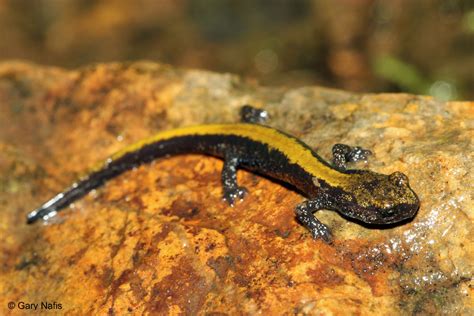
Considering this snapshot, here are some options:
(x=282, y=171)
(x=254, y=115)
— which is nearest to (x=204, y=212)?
(x=282, y=171)

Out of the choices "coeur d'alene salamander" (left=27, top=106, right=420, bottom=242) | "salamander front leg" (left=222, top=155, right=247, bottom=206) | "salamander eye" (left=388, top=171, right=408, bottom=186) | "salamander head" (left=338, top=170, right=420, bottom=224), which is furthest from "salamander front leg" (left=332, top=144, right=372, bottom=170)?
"salamander front leg" (left=222, top=155, right=247, bottom=206)

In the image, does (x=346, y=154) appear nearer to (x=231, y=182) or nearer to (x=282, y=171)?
(x=282, y=171)

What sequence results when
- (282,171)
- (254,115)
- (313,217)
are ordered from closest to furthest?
(313,217) < (282,171) < (254,115)

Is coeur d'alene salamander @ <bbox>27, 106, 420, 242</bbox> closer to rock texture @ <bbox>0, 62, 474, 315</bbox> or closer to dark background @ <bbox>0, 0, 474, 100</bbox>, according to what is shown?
rock texture @ <bbox>0, 62, 474, 315</bbox>

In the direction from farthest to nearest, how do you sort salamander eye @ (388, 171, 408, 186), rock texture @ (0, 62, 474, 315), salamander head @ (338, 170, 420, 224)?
1. salamander eye @ (388, 171, 408, 186)
2. salamander head @ (338, 170, 420, 224)
3. rock texture @ (0, 62, 474, 315)

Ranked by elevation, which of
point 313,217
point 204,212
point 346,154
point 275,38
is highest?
point 346,154

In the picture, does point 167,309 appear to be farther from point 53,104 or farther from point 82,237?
point 53,104

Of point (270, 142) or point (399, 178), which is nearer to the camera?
point (399, 178)

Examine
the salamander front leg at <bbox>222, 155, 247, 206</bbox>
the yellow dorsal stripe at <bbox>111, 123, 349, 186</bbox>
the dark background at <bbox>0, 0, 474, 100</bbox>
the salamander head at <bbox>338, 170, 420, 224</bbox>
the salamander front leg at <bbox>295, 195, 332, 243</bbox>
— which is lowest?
the dark background at <bbox>0, 0, 474, 100</bbox>
